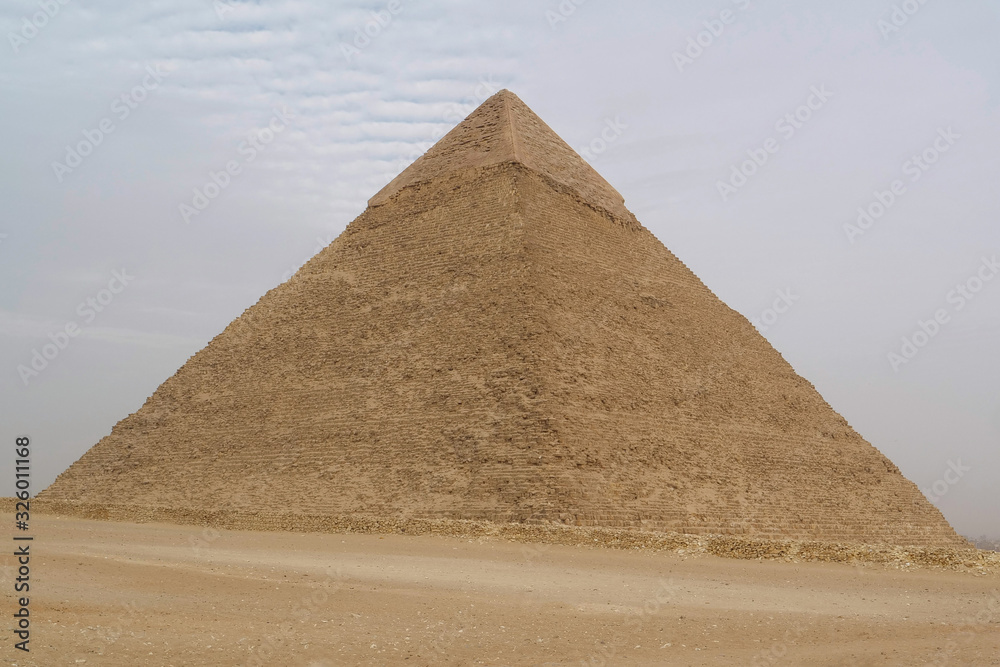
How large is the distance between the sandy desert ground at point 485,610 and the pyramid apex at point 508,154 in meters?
15.9

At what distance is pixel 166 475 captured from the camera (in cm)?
2473

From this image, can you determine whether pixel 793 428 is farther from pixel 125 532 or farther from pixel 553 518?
pixel 125 532

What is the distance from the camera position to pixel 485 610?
31.3 ft

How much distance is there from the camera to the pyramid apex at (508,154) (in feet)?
94.2

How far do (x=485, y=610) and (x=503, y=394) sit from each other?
1149 cm

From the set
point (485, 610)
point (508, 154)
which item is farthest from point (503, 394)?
point (485, 610)

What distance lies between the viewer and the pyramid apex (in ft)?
94.2

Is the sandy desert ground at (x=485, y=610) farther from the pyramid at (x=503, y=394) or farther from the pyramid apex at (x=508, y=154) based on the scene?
the pyramid apex at (x=508, y=154)

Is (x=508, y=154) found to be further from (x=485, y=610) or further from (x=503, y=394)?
(x=485, y=610)

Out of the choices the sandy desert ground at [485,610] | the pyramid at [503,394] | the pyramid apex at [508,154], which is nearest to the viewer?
the sandy desert ground at [485,610]

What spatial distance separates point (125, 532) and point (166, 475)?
590cm

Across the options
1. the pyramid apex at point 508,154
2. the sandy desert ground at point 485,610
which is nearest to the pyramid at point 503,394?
the pyramid apex at point 508,154

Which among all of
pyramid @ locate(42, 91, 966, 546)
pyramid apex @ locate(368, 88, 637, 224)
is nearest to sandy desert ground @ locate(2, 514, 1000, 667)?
pyramid @ locate(42, 91, 966, 546)

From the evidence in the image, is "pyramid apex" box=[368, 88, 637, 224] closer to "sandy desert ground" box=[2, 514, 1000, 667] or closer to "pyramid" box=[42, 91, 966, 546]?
"pyramid" box=[42, 91, 966, 546]
